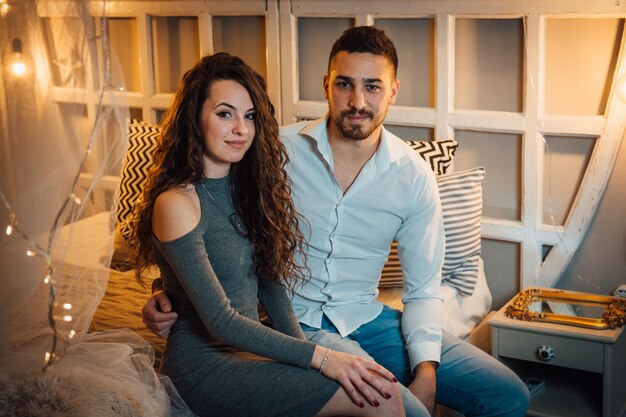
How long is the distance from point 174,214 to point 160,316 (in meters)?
0.25

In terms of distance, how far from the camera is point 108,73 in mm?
1529

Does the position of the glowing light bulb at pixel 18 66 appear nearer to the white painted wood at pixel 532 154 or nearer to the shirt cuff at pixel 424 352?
the shirt cuff at pixel 424 352

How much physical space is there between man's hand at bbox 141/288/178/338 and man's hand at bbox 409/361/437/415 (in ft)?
1.95

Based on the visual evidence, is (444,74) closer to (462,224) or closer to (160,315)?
(462,224)

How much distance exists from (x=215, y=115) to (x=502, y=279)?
136cm

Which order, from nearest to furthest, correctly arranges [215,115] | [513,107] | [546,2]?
1. [215,115]
2. [546,2]
3. [513,107]

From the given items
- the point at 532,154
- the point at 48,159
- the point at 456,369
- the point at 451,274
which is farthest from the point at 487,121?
the point at 48,159

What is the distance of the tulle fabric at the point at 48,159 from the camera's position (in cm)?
148

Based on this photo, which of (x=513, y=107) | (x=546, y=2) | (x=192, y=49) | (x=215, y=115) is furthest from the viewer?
(x=192, y=49)

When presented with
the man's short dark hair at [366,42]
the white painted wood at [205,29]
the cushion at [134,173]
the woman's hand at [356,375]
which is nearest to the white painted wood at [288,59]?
the white painted wood at [205,29]

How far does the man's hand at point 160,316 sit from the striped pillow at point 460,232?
0.92 meters

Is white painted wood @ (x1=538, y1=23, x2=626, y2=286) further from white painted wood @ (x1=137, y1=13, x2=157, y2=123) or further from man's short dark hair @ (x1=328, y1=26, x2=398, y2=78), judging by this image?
white painted wood @ (x1=137, y1=13, x2=157, y2=123)

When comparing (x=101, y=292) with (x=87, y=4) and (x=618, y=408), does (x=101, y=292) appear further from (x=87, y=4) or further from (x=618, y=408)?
(x=618, y=408)

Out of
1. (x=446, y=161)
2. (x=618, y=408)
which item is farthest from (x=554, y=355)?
(x=446, y=161)
